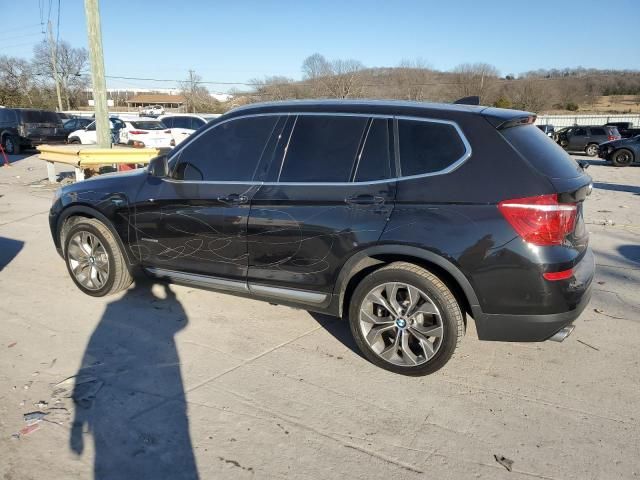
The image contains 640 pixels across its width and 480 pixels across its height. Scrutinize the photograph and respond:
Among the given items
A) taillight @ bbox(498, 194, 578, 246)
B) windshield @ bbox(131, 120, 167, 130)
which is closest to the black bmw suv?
taillight @ bbox(498, 194, 578, 246)

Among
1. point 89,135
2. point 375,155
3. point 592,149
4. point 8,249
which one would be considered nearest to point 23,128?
point 89,135

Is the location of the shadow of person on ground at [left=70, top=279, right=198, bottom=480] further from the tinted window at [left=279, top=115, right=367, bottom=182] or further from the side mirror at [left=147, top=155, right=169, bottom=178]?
the tinted window at [left=279, top=115, right=367, bottom=182]

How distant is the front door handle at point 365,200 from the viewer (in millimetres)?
3369

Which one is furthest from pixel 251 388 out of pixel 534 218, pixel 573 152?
pixel 573 152

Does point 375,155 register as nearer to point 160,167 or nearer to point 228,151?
point 228,151

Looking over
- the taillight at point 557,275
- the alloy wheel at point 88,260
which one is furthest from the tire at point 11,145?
the taillight at point 557,275

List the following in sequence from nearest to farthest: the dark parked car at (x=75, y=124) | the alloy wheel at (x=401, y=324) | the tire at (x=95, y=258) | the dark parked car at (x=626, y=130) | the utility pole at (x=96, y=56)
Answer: the alloy wheel at (x=401, y=324) < the tire at (x=95, y=258) < the utility pole at (x=96, y=56) < the dark parked car at (x=75, y=124) < the dark parked car at (x=626, y=130)

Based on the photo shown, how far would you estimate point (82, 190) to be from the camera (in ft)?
15.7

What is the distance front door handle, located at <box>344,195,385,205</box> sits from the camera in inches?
133

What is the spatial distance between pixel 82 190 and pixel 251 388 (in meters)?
2.83

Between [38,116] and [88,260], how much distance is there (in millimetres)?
20287

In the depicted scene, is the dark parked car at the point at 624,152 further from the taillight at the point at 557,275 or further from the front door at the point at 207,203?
the front door at the point at 207,203

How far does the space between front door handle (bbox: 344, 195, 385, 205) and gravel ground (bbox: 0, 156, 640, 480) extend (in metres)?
1.21

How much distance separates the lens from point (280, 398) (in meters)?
3.19
